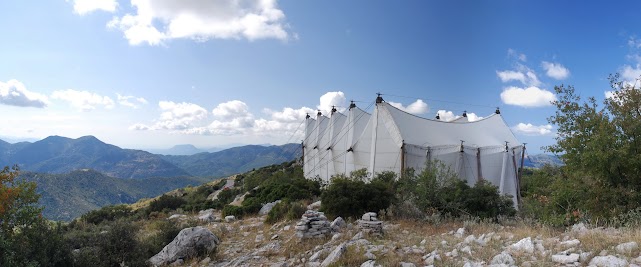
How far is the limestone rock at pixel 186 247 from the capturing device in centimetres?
1067

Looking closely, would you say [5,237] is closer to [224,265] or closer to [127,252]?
[127,252]

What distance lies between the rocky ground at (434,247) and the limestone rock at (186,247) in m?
0.32

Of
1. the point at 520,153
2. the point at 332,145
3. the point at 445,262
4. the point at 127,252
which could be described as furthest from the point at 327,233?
the point at 520,153

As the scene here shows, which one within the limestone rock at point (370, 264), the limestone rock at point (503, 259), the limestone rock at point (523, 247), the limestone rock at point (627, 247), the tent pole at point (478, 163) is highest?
the tent pole at point (478, 163)

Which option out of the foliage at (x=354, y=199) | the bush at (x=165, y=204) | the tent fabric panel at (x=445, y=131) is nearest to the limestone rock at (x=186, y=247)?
the foliage at (x=354, y=199)

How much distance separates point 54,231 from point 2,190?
164 cm

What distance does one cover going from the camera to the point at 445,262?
22.7ft

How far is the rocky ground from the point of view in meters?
6.29

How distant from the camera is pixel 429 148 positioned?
24781mm

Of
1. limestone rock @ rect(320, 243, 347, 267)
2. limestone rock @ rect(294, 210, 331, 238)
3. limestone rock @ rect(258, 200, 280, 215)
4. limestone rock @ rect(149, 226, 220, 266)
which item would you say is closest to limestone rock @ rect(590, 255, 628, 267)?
limestone rock @ rect(320, 243, 347, 267)

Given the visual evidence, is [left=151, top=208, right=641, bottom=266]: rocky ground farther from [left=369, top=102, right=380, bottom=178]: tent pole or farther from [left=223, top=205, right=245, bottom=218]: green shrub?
[left=369, top=102, right=380, bottom=178]: tent pole

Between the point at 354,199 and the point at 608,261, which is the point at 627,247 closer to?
the point at 608,261

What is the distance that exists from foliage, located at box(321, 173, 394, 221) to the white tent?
9.18 metres

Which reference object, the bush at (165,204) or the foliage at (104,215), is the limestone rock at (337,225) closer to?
the foliage at (104,215)
